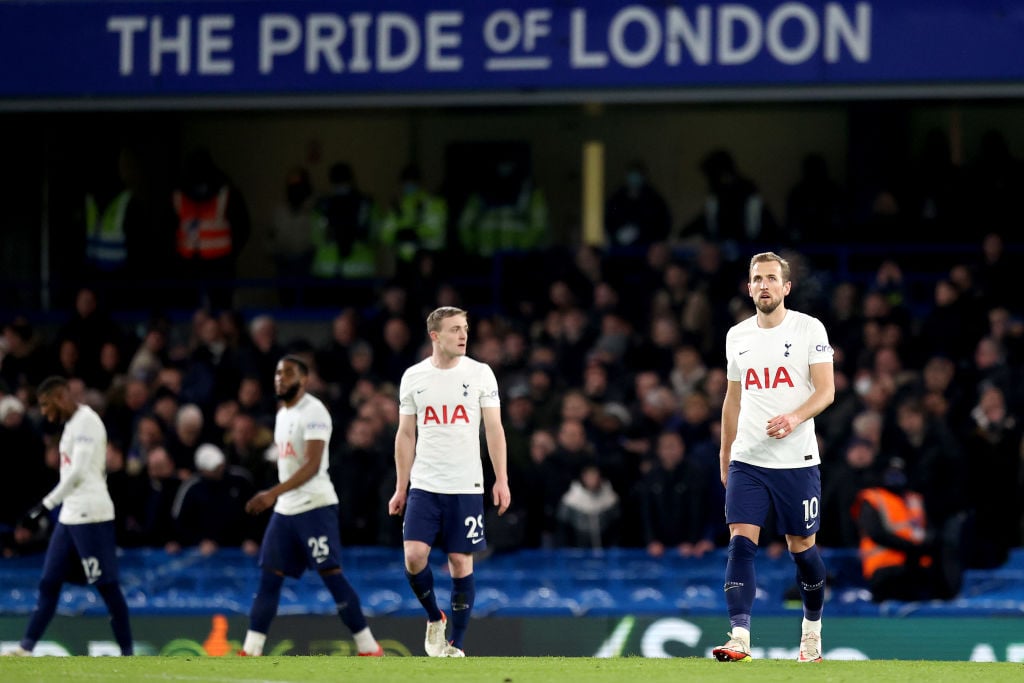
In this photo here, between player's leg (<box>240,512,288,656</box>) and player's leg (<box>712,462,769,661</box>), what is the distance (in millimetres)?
3655

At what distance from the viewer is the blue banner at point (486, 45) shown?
1567 centimetres

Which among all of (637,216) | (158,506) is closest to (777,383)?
(158,506)

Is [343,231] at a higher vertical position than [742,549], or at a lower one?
higher

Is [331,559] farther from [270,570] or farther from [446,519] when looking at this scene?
[446,519]

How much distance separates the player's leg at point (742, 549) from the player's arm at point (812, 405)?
35cm

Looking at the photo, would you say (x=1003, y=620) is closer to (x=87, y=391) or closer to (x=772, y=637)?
(x=772, y=637)

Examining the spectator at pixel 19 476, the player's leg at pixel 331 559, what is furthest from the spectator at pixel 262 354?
the player's leg at pixel 331 559

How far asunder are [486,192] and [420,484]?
10.2 m

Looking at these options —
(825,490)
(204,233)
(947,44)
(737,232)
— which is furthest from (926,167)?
(204,233)

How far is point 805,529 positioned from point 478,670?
1724 mm

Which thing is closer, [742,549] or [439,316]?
[742,549]

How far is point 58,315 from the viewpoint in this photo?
20.1 meters

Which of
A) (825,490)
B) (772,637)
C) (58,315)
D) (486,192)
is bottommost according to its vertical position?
(772,637)

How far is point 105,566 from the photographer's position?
12.4 metres
